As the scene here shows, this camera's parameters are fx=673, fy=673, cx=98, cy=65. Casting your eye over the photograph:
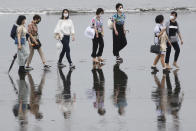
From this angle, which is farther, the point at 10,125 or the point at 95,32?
the point at 95,32

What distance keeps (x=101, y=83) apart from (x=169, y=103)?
2.85 meters

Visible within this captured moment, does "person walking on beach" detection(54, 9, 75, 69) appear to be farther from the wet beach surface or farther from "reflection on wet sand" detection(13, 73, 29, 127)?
"reflection on wet sand" detection(13, 73, 29, 127)

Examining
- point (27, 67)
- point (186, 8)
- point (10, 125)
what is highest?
point (186, 8)

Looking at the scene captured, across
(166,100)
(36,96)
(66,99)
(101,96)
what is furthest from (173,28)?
(36,96)

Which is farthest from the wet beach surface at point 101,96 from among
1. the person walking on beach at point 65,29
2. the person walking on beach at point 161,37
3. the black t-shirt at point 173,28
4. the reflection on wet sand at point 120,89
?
the black t-shirt at point 173,28

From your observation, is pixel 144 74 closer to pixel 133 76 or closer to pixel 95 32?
pixel 133 76

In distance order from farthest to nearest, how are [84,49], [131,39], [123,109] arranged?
[131,39]
[84,49]
[123,109]

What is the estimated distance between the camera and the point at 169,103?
42.9 feet

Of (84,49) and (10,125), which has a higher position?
(84,49)

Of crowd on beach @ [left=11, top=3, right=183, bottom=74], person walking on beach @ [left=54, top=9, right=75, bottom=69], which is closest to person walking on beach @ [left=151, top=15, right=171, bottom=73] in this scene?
crowd on beach @ [left=11, top=3, right=183, bottom=74]

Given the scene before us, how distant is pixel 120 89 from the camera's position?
1477cm

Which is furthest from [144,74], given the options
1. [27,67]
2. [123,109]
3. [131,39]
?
[131,39]

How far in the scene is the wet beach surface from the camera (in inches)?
449

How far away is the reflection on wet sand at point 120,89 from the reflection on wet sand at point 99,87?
0.28 meters
